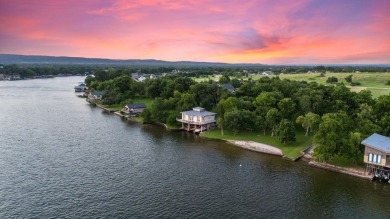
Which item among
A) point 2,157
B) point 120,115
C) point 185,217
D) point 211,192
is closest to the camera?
point 185,217

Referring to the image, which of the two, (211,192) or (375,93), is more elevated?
(375,93)

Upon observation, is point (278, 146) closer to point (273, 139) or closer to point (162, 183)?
point (273, 139)

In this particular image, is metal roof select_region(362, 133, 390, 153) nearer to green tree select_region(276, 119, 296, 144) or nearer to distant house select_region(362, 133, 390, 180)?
distant house select_region(362, 133, 390, 180)

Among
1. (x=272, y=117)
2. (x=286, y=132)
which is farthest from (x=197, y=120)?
(x=286, y=132)

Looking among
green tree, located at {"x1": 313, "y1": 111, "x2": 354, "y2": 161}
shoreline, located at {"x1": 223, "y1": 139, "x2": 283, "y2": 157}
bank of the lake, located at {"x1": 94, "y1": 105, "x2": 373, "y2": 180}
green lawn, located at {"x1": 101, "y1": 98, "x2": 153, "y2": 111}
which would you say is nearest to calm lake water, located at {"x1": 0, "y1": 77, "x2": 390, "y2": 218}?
bank of the lake, located at {"x1": 94, "y1": 105, "x2": 373, "y2": 180}

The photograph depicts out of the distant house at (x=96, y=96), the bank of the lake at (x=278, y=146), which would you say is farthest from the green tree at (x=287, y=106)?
the distant house at (x=96, y=96)

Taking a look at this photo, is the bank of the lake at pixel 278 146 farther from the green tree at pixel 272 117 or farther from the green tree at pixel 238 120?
the green tree at pixel 272 117

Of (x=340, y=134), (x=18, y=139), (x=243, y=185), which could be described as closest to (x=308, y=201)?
(x=243, y=185)

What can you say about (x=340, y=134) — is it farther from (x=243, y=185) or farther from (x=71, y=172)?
(x=71, y=172)
